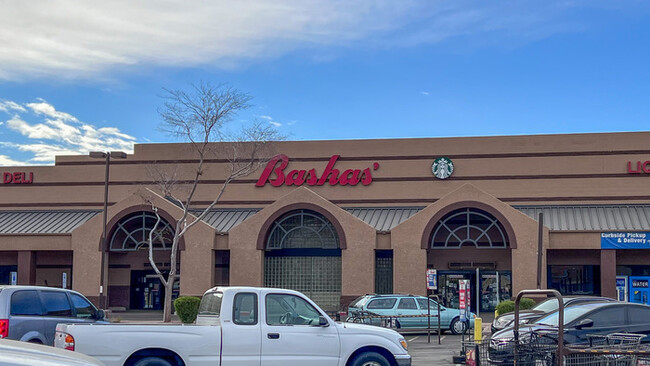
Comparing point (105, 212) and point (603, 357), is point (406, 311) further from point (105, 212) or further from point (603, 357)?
point (603, 357)

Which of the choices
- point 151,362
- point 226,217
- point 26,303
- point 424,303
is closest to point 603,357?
point 151,362

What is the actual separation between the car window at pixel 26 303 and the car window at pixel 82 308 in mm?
1010

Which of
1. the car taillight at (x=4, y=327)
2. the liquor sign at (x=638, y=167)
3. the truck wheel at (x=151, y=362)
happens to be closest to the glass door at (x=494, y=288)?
the liquor sign at (x=638, y=167)

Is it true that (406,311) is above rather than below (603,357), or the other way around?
below

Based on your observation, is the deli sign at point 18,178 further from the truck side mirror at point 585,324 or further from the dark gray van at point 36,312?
the truck side mirror at point 585,324

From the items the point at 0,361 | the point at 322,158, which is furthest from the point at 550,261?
the point at 0,361

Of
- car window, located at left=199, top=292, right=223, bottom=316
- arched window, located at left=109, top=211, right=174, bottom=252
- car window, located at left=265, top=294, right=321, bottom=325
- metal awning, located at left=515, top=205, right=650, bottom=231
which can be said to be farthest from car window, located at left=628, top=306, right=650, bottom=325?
arched window, located at left=109, top=211, right=174, bottom=252

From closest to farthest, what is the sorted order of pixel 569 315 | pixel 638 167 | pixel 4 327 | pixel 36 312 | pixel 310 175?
pixel 4 327 < pixel 36 312 < pixel 569 315 < pixel 638 167 < pixel 310 175

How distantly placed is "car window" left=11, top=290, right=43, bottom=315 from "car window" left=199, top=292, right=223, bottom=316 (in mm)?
4029

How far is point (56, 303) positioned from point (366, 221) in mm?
24101

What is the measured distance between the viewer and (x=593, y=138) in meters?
38.9

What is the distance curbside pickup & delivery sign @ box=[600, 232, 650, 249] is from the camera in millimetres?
33469

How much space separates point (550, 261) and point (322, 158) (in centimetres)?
1295

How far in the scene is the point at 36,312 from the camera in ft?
48.8
